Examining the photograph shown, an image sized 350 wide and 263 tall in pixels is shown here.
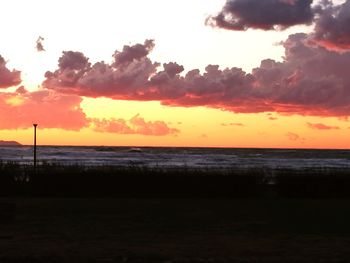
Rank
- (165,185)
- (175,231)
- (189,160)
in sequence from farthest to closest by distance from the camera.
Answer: (189,160) → (165,185) → (175,231)

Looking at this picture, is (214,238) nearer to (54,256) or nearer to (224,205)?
(54,256)

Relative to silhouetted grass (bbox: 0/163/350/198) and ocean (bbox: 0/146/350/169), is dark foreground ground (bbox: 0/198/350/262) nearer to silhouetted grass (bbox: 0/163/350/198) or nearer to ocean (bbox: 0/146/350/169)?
silhouetted grass (bbox: 0/163/350/198)

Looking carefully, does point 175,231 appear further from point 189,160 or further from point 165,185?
point 189,160

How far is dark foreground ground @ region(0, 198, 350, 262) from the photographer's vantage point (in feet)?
36.4

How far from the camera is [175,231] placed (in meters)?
14.6

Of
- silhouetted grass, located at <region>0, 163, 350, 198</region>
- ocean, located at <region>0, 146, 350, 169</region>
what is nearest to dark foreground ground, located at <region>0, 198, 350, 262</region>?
silhouetted grass, located at <region>0, 163, 350, 198</region>

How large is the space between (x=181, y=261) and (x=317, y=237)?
448 centimetres

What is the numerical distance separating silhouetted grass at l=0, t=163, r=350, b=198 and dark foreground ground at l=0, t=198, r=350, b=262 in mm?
2162

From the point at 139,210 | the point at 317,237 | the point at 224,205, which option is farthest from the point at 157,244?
the point at 224,205

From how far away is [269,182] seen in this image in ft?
84.3

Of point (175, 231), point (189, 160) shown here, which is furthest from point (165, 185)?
point (189, 160)

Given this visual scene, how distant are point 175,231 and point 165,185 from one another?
34.1 feet

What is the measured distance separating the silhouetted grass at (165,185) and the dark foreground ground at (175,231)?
7.09ft

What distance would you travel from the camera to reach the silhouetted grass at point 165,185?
24.7m
